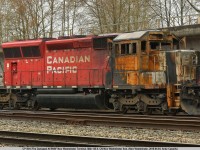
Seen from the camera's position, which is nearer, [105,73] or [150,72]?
[150,72]

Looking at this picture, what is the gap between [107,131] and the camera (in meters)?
12.6

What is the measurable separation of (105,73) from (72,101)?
2.28 meters

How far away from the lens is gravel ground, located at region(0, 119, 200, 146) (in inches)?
435

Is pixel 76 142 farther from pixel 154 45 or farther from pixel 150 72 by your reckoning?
pixel 154 45

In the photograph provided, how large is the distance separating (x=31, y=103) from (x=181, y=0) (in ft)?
80.4

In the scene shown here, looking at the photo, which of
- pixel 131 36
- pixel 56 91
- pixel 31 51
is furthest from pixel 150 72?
pixel 31 51

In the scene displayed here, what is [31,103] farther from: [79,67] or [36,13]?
[36,13]

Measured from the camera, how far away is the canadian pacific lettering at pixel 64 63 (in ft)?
64.5

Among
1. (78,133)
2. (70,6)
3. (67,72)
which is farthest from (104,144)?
(70,6)

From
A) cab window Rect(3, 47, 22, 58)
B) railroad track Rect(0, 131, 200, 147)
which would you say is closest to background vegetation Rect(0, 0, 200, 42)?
cab window Rect(3, 47, 22, 58)

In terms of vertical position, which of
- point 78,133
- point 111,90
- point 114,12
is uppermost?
point 114,12

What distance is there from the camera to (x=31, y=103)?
2156cm

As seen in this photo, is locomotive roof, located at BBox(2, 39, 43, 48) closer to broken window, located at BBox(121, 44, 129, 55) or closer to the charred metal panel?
broken window, located at BBox(121, 44, 129, 55)

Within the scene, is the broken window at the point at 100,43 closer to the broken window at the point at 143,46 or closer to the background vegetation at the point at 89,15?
the broken window at the point at 143,46
